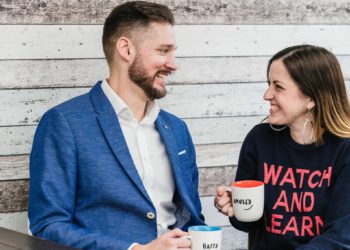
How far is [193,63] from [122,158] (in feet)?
2.16

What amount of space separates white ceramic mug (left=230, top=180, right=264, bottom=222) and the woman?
3.5 inches

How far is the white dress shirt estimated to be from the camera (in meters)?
2.13

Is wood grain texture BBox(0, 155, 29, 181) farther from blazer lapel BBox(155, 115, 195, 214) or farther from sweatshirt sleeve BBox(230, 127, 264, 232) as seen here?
sweatshirt sleeve BBox(230, 127, 264, 232)

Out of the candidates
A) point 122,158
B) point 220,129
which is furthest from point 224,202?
point 220,129

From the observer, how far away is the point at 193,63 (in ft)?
8.27

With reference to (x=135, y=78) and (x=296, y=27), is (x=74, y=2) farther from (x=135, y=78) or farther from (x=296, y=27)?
(x=296, y=27)

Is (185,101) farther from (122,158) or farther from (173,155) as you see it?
(122,158)

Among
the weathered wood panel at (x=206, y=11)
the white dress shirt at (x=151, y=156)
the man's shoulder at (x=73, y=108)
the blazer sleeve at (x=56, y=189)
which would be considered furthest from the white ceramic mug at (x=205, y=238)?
the weathered wood panel at (x=206, y=11)

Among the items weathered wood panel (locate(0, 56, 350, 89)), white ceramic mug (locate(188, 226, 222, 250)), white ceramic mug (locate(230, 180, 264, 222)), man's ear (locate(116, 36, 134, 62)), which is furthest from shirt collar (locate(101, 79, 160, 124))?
white ceramic mug (locate(188, 226, 222, 250))

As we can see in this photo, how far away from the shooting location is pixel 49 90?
2324 mm

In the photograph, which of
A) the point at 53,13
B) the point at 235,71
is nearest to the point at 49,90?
the point at 53,13

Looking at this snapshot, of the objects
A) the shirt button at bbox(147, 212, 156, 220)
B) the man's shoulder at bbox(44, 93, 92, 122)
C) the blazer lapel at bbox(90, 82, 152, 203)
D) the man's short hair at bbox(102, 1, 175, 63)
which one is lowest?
the shirt button at bbox(147, 212, 156, 220)

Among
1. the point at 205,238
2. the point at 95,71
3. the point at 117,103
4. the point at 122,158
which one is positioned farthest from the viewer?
the point at 95,71

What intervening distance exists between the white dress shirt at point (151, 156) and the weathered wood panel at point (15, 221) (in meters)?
0.50
